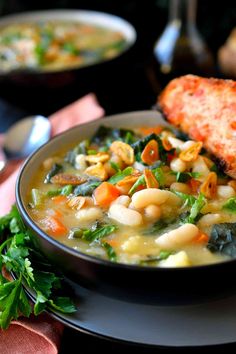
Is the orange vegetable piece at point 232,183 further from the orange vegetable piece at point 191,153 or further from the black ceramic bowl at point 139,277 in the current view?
the black ceramic bowl at point 139,277

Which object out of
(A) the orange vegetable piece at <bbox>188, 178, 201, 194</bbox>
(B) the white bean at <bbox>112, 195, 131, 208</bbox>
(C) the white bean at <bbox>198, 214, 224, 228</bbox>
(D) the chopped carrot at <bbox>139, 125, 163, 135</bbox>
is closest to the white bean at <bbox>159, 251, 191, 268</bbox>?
(C) the white bean at <bbox>198, 214, 224, 228</bbox>

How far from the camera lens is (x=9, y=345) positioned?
82.7 inches

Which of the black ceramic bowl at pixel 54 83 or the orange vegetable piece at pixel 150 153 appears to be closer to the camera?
the orange vegetable piece at pixel 150 153

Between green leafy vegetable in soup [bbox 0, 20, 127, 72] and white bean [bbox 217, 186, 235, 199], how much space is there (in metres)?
2.16

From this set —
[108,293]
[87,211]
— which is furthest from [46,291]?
[87,211]

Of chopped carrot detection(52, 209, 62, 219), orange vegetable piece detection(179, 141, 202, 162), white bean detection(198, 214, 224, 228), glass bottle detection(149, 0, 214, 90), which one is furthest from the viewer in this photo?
glass bottle detection(149, 0, 214, 90)

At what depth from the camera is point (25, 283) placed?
216cm

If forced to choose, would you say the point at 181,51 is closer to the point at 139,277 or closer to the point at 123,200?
the point at 123,200

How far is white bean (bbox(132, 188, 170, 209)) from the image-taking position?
224cm

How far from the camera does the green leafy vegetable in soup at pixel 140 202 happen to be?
2.06m

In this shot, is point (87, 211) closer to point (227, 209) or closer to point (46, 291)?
point (46, 291)

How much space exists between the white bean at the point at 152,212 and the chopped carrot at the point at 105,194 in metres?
0.18

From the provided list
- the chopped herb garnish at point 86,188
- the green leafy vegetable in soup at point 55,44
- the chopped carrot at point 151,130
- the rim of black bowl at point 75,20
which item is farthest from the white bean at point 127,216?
the green leafy vegetable in soup at point 55,44

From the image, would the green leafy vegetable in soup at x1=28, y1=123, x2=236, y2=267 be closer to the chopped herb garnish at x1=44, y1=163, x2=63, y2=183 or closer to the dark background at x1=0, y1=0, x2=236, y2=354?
the chopped herb garnish at x1=44, y1=163, x2=63, y2=183
